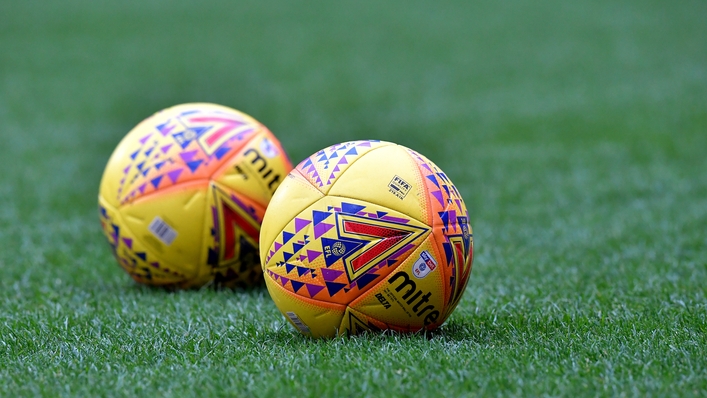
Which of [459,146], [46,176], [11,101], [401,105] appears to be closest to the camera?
[46,176]

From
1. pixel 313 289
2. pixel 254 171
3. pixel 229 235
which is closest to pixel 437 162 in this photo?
pixel 254 171

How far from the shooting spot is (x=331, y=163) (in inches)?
167

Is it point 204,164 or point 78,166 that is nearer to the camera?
point 204,164

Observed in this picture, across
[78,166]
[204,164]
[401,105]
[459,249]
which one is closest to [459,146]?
[401,105]

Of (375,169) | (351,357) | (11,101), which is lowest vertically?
(11,101)

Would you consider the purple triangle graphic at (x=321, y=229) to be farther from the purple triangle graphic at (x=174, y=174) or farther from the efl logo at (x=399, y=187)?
the purple triangle graphic at (x=174, y=174)

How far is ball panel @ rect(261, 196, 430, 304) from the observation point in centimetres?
400

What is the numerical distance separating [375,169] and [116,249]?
7.11 feet

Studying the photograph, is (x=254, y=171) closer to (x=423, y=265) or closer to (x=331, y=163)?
(x=331, y=163)

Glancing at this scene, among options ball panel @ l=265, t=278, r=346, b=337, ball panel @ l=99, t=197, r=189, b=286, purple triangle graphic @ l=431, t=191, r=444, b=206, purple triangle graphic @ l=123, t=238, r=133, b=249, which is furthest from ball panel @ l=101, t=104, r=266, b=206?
purple triangle graphic @ l=431, t=191, r=444, b=206

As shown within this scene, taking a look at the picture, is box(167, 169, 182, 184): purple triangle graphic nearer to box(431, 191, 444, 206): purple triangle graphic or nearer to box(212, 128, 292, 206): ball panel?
box(212, 128, 292, 206): ball panel

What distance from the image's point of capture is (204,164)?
5359mm

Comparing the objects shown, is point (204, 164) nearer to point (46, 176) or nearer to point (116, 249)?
point (116, 249)

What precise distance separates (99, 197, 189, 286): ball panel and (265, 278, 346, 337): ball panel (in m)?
1.42
